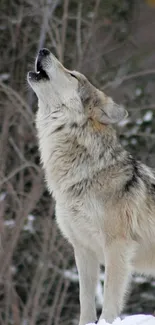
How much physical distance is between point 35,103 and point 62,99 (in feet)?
22.4

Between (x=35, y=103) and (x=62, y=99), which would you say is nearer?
(x=62, y=99)

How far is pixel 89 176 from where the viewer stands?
20.7 feet

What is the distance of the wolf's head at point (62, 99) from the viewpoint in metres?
6.38

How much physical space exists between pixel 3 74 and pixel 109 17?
7.24ft

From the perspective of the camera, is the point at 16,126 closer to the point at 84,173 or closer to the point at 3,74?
the point at 3,74

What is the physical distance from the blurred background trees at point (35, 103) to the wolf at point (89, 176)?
3.57 metres

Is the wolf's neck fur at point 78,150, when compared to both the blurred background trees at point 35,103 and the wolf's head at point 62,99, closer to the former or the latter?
the wolf's head at point 62,99

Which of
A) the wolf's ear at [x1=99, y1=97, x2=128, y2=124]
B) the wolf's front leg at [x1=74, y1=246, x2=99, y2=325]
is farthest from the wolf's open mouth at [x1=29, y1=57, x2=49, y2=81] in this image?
the wolf's front leg at [x1=74, y1=246, x2=99, y2=325]

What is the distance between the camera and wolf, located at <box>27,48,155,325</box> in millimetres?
6195

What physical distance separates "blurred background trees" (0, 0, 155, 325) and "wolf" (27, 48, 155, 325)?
357 cm

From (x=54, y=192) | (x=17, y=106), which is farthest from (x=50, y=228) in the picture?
(x=54, y=192)

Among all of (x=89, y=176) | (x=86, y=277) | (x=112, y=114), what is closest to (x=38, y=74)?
(x=112, y=114)

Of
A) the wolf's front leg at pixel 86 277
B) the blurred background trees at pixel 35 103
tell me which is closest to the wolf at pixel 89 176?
the wolf's front leg at pixel 86 277

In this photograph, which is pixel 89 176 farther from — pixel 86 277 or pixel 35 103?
pixel 35 103
